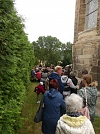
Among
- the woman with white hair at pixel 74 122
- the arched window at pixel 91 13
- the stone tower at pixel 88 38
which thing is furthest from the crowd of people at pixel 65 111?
the arched window at pixel 91 13

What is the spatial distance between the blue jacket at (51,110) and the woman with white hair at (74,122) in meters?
0.77

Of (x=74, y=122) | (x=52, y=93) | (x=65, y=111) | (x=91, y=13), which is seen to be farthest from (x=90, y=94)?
(x=91, y=13)

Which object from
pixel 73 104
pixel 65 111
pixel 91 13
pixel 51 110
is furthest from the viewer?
pixel 91 13

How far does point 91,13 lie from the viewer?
544 inches

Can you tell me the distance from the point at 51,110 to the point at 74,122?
3.47ft

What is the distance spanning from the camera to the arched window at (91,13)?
42.8ft

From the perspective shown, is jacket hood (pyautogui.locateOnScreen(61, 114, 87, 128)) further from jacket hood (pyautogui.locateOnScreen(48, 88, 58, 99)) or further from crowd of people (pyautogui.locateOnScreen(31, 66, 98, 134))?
jacket hood (pyautogui.locateOnScreen(48, 88, 58, 99))

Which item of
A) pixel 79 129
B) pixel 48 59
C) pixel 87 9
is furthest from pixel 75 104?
pixel 48 59

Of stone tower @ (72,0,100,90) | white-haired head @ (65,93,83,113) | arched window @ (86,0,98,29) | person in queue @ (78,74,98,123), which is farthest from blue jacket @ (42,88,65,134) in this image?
arched window @ (86,0,98,29)

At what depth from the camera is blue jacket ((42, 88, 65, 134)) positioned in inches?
173

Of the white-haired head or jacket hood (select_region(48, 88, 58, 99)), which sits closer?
the white-haired head

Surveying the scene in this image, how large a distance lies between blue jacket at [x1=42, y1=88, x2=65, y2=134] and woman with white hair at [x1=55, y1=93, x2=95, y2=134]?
766 millimetres

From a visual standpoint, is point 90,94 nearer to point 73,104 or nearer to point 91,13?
point 73,104

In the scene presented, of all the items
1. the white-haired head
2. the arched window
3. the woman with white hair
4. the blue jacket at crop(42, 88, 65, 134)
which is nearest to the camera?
the woman with white hair
